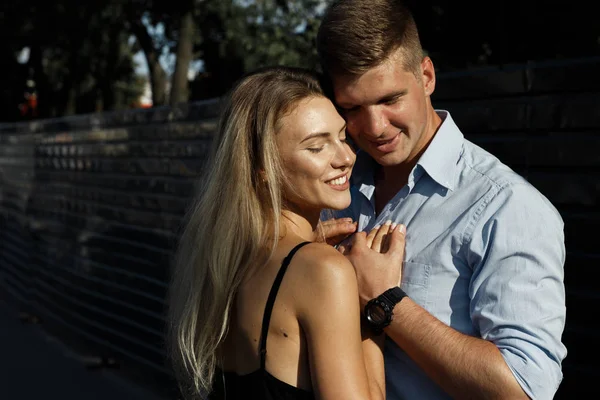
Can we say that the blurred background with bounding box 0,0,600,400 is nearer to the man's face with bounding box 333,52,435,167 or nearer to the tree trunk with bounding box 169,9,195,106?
the tree trunk with bounding box 169,9,195,106

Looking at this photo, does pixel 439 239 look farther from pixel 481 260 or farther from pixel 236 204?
pixel 236 204

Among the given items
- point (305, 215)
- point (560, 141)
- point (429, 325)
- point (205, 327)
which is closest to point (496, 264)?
point (429, 325)

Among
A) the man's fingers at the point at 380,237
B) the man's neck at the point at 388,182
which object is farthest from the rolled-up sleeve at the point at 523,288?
the man's neck at the point at 388,182

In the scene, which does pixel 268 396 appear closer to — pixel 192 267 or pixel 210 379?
pixel 210 379

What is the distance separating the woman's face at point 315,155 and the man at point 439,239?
0.10 m

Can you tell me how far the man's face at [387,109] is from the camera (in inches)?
103

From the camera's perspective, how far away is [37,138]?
411 inches

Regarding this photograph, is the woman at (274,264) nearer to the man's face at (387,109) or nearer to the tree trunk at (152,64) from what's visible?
the man's face at (387,109)

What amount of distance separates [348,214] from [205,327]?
0.72m

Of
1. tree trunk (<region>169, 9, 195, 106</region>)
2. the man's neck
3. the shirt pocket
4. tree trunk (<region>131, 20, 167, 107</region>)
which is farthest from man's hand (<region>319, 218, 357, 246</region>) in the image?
tree trunk (<region>131, 20, 167, 107</region>)

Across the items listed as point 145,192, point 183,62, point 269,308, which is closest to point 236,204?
point 269,308

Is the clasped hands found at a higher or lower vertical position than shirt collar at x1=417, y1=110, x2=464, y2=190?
lower

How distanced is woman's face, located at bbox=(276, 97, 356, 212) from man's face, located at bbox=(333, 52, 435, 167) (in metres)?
0.07

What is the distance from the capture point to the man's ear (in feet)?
9.11
